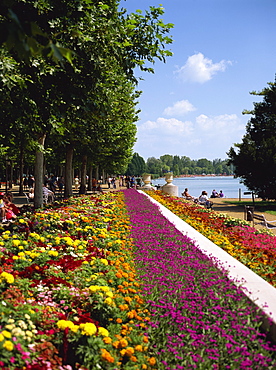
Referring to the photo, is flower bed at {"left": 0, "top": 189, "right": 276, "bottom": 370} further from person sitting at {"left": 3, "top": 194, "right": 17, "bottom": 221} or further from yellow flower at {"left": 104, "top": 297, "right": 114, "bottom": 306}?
person sitting at {"left": 3, "top": 194, "right": 17, "bottom": 221}

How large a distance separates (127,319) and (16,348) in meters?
1.39

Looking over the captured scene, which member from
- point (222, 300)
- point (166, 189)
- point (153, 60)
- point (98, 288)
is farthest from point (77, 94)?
point (166, 189)

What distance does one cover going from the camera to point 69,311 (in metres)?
3.61

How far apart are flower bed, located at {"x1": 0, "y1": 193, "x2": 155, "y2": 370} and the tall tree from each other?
72.4 ft

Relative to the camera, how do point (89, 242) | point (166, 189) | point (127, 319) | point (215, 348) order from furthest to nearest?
point (166, 189) → point (89, 242) → point (127, 319) → point (215, 348)

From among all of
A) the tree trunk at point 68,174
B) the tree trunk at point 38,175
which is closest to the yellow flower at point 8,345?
the tree trunk at point 38,175

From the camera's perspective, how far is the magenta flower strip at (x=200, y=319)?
291cm

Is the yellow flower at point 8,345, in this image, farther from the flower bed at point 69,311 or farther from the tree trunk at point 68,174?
the tree trunk at point 68,174

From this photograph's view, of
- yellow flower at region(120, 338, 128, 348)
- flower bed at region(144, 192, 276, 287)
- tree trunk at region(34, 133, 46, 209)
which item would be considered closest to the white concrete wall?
flower bed at region(144, 192, 276, 287)

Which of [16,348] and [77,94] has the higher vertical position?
[77,94]

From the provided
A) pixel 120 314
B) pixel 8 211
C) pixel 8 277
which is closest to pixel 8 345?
pixel 8 277

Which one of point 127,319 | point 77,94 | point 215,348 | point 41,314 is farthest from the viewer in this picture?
point 77,94

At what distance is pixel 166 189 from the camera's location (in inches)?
951

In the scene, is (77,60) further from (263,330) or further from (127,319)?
(263,330)
